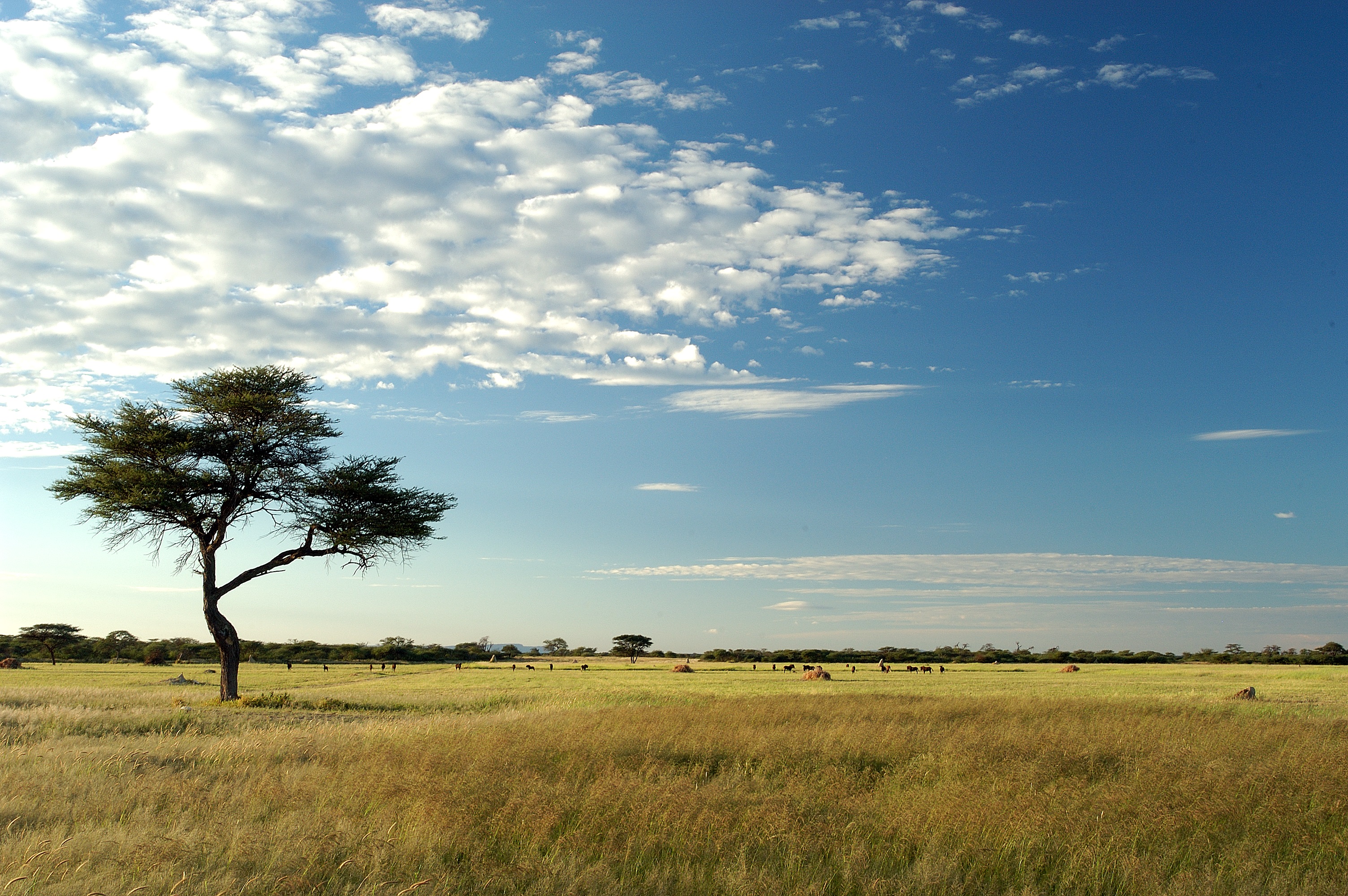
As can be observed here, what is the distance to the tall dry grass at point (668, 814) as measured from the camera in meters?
6.59

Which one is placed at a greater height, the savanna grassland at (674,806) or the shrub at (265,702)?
the savanna grassland at (674,806)

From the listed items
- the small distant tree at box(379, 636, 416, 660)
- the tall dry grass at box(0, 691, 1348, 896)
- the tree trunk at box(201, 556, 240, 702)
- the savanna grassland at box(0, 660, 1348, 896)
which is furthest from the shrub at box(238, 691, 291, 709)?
the small distant tree at box(379, 636, 416, 660)

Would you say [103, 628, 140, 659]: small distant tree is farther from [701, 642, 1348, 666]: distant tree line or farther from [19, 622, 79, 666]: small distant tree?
[701, 642, 1348, 666]: distant tree line

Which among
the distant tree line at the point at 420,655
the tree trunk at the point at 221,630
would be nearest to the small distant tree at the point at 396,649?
the distant tree line at the point at 420,655

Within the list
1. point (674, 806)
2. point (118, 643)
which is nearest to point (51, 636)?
point (118, 643)

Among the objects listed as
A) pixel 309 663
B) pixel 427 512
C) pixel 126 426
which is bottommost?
pixel 309 663

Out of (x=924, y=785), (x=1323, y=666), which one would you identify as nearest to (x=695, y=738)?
(x=924, y=785)

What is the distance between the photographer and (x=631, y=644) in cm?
13512

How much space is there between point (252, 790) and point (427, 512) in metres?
23.9

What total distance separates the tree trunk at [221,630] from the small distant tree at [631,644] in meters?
108

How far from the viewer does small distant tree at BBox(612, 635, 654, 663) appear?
134875 millimetres

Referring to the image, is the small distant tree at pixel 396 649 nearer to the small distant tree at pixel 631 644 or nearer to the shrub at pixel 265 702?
the small distant tree at pixel 631 644

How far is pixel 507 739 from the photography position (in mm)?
12547

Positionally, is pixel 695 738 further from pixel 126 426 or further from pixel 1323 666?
pixel 1323 666
